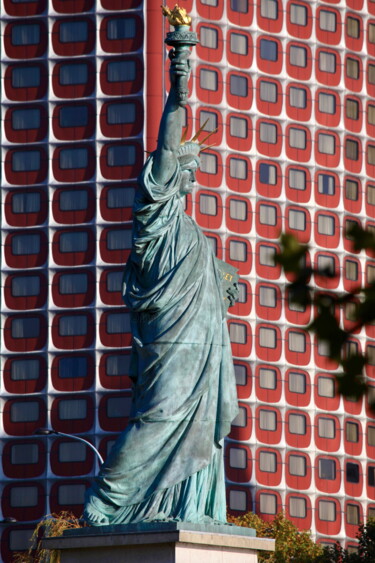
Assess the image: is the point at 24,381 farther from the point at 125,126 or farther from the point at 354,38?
the point at 354,38

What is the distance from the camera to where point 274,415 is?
12475 cm

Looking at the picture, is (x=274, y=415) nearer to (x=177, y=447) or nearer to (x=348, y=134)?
(x=348, y=134)

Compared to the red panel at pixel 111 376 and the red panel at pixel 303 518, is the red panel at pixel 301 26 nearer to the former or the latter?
the red panel at pixel 111 376

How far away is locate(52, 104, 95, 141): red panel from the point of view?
126 meters

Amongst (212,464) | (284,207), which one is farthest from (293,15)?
(212,464)

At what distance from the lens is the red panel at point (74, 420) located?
120 m

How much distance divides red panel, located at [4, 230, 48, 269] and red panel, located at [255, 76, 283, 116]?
17.6 metres

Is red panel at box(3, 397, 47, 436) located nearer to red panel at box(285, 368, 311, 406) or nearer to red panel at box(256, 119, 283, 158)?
red panel at box(285, 368, 311, 406)

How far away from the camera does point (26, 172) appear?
126 m

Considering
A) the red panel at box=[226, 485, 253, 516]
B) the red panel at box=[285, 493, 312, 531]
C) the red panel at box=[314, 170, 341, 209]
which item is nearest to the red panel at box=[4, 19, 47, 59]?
the red panel at box=[314, 170, 341, 209]

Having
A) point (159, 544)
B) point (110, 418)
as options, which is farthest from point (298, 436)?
point (159, 544)

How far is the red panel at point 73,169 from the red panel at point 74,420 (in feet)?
48.7

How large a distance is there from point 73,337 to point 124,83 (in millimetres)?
17749

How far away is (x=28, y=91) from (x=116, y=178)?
372 inches
